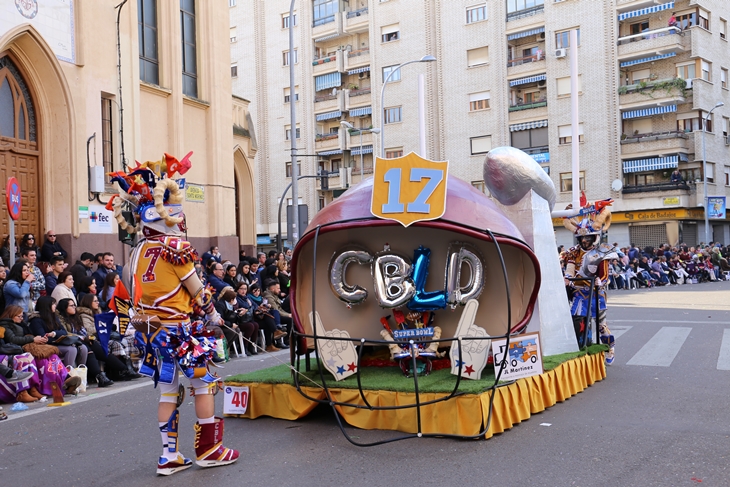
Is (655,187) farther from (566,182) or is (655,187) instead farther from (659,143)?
(566,182)

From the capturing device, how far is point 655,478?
5371 mm

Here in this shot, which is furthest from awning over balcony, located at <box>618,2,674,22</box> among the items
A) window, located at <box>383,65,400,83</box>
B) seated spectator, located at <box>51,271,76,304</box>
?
seated spectator, located at <box>51,271,76,304</box>

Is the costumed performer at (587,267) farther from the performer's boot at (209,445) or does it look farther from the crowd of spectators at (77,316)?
the performer's boot at (209,445)

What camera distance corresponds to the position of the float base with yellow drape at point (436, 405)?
6.52 m

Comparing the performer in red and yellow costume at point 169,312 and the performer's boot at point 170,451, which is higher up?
the performer in red and yellow costume at point 169,312

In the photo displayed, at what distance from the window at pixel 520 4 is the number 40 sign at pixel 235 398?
38026 mm

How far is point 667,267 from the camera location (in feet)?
105

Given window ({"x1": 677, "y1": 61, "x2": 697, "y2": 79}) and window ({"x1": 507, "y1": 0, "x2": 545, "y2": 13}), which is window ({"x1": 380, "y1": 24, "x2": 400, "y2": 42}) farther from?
window ({"x1": 677, "y1": 61, "x2": 697, "y2": 79})

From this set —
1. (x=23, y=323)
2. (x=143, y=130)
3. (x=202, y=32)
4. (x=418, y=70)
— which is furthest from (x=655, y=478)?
(x=418, y=70)

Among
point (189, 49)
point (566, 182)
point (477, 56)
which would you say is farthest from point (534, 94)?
point (189, 49)

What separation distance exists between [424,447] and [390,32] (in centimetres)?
4281

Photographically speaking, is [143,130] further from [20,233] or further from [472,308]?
[472,308]

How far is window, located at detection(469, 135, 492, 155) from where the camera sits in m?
42.8

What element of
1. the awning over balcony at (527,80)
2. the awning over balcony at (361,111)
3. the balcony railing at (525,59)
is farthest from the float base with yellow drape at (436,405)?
the awning over balcony at (361,111)
